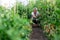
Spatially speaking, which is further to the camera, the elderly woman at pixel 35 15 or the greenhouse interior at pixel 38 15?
the elderly woman at pixel 35 15

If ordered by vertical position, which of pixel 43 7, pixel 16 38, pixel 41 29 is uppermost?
pixel 16 38

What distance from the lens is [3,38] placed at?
3.43m

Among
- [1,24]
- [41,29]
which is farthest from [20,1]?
[1,24]

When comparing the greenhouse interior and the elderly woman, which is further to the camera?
the elderly woman

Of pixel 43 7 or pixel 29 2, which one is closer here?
pixel 43 7

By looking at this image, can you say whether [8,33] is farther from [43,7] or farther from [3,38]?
[43,7]

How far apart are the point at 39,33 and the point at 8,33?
532cm

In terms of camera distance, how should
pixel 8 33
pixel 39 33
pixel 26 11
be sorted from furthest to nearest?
pixel 26 11 < pixel 39 33 < pixel 8 33

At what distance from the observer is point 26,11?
10.6m

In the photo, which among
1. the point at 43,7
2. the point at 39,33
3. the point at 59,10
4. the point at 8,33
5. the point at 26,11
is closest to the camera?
the point at 8,33

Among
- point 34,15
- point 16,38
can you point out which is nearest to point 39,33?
point 34,15

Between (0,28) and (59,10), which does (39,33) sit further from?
(0,28)

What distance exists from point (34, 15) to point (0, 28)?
6658 millimetres

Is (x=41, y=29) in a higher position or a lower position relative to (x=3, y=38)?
lower
